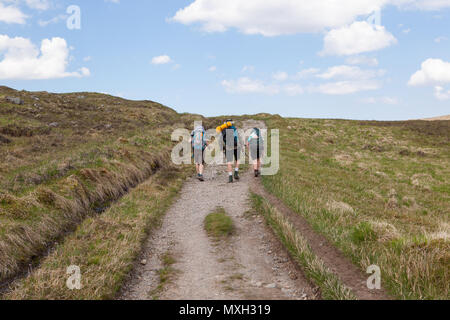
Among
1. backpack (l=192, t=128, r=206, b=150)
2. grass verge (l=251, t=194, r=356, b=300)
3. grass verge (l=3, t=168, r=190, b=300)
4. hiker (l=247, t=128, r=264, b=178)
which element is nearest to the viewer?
grass verge (l=251, t=194, r=356, b=300)

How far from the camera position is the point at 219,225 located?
10086mm

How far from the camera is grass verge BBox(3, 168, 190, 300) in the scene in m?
6.17

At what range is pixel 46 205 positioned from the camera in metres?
10.5

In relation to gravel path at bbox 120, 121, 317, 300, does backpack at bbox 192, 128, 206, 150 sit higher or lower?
higher

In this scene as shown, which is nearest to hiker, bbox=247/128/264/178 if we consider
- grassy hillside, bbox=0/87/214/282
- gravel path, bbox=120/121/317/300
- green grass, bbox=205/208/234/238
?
gravel path, bbox=120/121/317/300

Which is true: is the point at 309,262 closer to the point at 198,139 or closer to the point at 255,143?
the point at 255,143

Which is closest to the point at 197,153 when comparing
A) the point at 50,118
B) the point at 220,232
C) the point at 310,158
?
the point at 220,232

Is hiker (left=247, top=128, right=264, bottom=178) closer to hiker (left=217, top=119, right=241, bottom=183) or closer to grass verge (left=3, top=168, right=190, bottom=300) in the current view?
hiker (left=217, top=119, right=241, bottom=183)

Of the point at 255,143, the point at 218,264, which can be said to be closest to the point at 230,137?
the point at 255,143

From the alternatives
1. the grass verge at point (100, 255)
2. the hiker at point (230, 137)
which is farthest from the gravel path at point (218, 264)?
the hiker at point (230, 137)

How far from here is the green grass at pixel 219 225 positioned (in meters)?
9.65

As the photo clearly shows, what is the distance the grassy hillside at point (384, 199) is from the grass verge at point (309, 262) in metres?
0.88

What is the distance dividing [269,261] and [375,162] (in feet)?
91.0

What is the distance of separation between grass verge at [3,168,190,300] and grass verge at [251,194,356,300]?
3.58 metres
